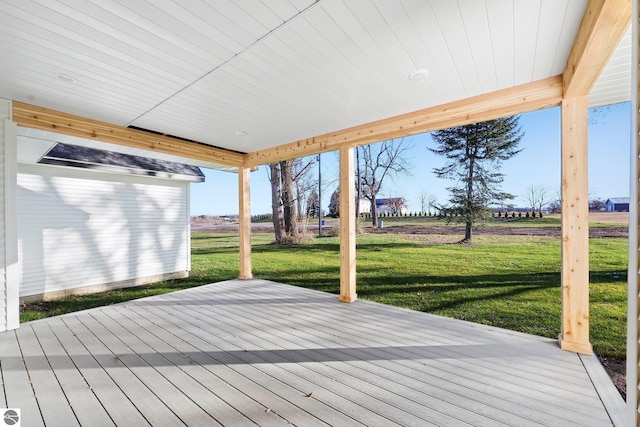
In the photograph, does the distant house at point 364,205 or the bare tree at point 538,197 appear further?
the distant house at point 364,205

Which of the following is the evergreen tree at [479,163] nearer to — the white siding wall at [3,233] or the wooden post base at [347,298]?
the wooden post base at [347,298]

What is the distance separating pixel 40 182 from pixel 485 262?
27.7 ft

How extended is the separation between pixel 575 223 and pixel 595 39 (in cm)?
145

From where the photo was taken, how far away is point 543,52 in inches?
78.7

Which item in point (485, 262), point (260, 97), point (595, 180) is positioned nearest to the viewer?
point (260, 97)

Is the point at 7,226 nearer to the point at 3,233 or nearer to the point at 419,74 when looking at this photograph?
the point at 3,233

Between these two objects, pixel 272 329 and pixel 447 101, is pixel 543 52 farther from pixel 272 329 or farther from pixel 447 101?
pixel 272 329

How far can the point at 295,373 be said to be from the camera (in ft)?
6.89

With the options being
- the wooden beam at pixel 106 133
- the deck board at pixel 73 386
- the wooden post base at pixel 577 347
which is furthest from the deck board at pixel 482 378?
the wooden beam at pixel 106 133

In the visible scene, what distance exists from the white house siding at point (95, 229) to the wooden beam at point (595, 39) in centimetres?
667

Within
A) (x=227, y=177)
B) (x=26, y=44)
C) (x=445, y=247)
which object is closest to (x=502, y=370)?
(x=26, y=44)

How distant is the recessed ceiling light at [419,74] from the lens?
89.3 inches

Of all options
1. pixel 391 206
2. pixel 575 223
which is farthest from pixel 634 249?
pixel 391 206

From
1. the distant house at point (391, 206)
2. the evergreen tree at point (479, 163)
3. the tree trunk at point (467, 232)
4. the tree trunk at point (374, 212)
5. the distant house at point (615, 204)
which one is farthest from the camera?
the tree trunk at point (374, 212)
